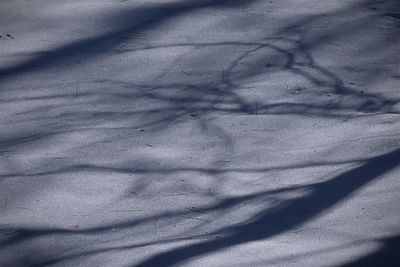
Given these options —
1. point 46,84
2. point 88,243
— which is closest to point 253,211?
point 88,243

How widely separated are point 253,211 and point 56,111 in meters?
1.49

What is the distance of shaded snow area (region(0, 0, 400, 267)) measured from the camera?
7.73 ft

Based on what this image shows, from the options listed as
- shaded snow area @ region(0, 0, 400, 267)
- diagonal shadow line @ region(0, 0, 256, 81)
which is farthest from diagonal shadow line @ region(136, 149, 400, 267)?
diagonal shadow line @ region(0, 0, 256, 81)

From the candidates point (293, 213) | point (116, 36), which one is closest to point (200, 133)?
point (293, 213)

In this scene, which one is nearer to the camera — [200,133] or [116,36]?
[200,133]

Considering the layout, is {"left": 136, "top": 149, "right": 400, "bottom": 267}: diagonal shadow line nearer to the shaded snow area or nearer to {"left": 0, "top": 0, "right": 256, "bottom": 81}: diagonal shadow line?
the shaded snow area

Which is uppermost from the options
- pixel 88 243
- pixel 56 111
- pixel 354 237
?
pixel 56 111

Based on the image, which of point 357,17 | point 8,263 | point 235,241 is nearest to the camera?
point 8,263

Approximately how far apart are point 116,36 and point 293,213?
2166 mm

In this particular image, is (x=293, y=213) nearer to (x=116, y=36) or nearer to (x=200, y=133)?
(x=200, y=133)

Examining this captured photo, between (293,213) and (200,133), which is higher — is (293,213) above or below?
below

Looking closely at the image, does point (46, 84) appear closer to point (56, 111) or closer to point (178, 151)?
point (56, 111)

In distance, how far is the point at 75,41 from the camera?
3797 mm

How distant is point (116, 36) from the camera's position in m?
3.90
